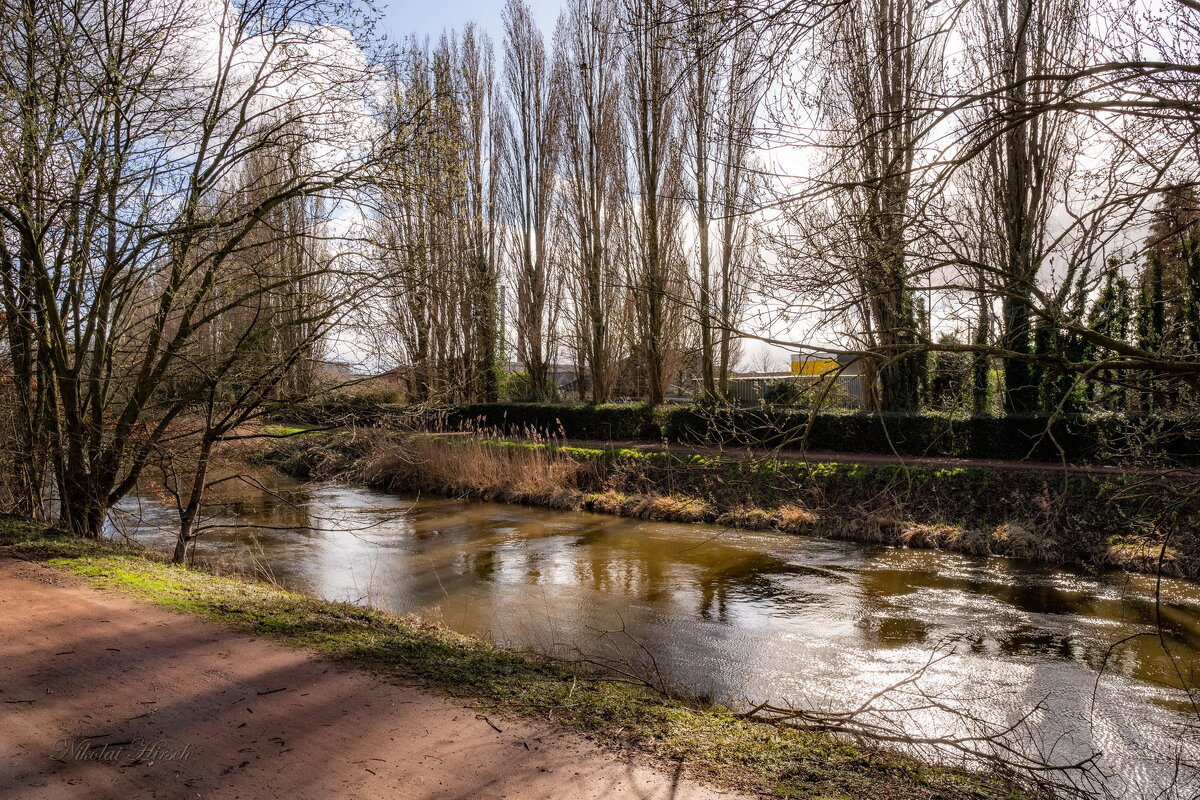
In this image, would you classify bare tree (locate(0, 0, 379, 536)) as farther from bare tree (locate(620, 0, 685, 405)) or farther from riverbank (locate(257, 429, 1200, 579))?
bare tree (locate(620, 0, 685, 405))

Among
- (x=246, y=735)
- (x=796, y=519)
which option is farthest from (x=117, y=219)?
(x=796, y=519)

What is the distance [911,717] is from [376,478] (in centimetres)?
1394

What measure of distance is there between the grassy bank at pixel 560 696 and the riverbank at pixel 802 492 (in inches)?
69.7

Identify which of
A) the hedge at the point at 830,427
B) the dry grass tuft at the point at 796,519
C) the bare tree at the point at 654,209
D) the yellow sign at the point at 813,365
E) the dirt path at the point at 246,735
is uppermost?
the bare tree at the point at 654,209

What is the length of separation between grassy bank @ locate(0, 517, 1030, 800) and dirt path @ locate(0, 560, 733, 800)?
0.76 ft

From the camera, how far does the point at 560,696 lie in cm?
403

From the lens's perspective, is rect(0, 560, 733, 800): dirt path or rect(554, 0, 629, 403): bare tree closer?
rect(0, 560, 733, 800): dirt path

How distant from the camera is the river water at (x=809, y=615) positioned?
5164mm

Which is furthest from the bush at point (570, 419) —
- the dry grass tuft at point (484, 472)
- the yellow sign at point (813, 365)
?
the yellow sign at point (813, 365)

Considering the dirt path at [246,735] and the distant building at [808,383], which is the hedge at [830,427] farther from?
the dirt path at [246,735]

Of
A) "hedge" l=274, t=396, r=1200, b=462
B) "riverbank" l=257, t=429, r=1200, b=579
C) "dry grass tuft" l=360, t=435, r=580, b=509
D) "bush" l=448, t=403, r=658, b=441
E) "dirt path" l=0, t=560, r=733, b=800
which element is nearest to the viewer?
"dirt path" l=0, t=560, r=733, b=800

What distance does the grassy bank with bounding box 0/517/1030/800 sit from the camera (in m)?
3.24

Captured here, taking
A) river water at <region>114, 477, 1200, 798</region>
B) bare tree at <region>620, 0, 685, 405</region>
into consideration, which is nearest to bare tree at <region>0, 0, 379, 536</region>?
river water at <region>114, 477, 1200, 798</region>

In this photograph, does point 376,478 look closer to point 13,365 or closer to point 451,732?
point 13,365
